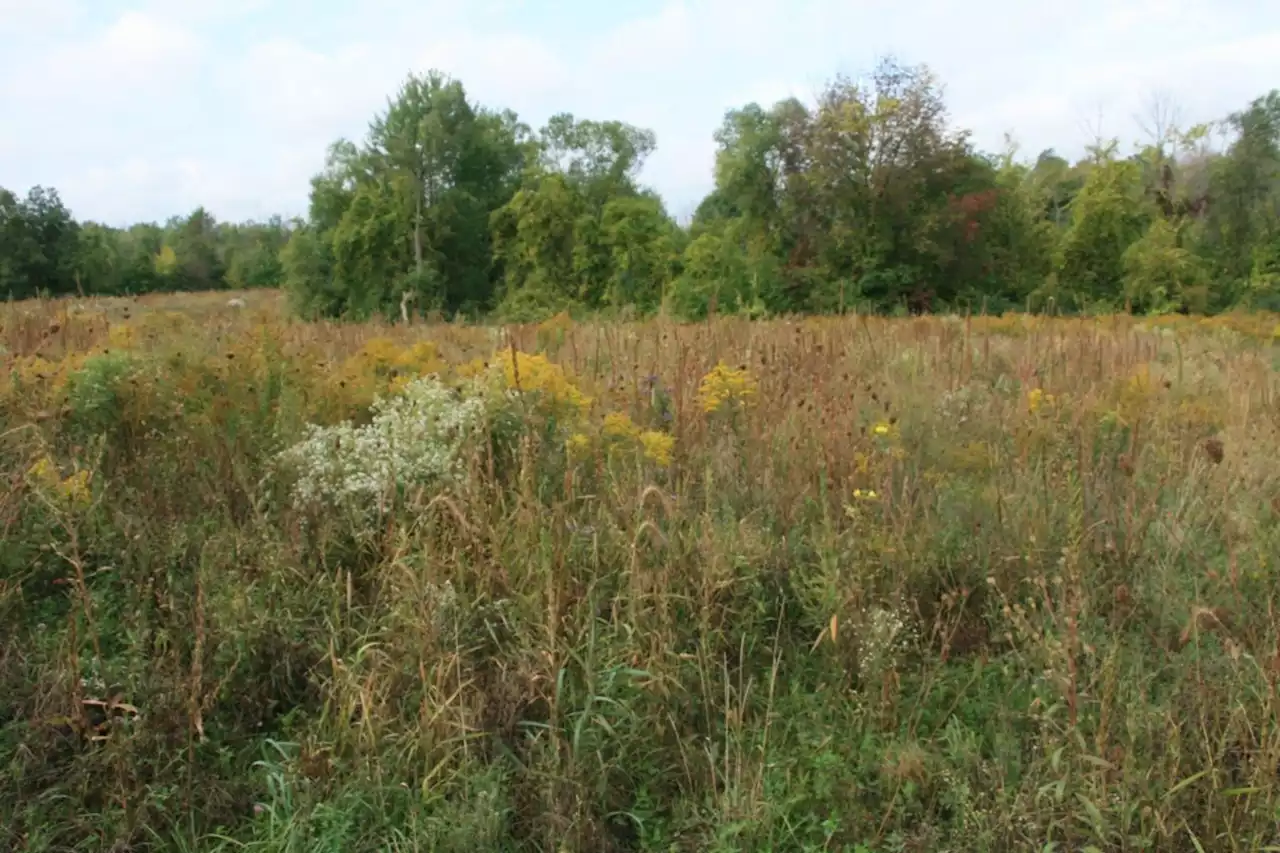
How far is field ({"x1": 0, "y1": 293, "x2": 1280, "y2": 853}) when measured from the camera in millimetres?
2150

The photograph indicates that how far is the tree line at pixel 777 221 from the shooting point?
31234 millimetres

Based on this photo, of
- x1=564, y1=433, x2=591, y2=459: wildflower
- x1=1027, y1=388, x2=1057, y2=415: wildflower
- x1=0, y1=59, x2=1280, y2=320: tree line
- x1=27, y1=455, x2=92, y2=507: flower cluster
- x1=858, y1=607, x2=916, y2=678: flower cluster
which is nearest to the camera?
x1=858, y1=607, x2=916, y2=678: flower cluster

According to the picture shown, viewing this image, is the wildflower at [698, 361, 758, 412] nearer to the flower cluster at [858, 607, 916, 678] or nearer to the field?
the field

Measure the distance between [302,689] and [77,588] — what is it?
87 cm

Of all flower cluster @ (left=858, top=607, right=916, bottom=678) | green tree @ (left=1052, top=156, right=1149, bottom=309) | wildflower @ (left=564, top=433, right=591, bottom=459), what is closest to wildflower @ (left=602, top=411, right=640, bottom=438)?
wildflower @ (left=564, top=433, right=591, bottom=459)

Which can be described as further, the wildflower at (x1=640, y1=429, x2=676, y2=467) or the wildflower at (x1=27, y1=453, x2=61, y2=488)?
the wildflower at (x1=640, y1=429, x2=676, y2=467)

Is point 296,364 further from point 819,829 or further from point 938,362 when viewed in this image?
point 938,362

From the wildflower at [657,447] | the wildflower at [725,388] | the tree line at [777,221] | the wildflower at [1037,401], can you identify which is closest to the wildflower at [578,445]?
the wildflower at [657,447]

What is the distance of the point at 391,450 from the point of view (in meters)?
3.25

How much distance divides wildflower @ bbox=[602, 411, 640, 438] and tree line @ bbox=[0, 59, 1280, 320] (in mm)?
20439

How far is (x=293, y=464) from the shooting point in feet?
10.8

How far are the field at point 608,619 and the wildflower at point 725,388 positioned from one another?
0.12 ft

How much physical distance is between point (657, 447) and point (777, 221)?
3154cm

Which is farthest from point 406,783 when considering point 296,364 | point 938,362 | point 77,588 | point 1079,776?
point 938,362
